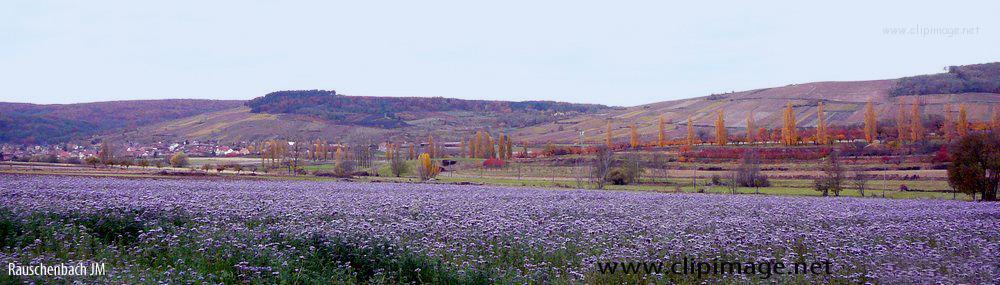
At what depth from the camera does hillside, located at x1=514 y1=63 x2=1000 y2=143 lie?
12950cm

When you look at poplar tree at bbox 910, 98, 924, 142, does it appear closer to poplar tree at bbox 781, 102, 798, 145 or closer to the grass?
poplar tree at bbox 781, 102, 798, 145

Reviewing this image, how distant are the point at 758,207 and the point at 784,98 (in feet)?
544

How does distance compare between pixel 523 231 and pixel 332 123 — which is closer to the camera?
pixel 523 231

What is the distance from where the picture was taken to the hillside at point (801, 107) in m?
130

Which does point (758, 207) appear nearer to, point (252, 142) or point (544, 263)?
point (544, 263)

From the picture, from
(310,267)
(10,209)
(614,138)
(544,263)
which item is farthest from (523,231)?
(614,138)

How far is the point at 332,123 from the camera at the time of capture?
625 ft

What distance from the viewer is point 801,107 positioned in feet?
499

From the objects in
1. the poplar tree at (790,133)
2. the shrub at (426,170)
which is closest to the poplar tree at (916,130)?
the poplar tree at (790,133)

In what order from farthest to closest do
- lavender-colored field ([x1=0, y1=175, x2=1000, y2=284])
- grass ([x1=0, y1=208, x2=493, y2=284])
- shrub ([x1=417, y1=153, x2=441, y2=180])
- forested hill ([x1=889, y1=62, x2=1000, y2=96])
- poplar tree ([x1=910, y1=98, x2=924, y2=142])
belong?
forested hill ([x1=889, y1=62, x2=1000, y2=96]), poplar tree ([x1=910, y1=98, x2=924, y2=142]), shrub ([x1=417, y1=153, x2=441, y2=180]), lavender-colored field ([x1=0, y1=175, x2=1000, y2=284]), grass ([x1=0, y1=208, x2=493, y2=284])

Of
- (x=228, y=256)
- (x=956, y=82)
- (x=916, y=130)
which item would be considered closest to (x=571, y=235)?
(x=228, y=256)

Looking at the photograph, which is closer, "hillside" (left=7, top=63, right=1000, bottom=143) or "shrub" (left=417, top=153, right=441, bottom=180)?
"shrub" (left=417, top=153, right=441, bottom=180)

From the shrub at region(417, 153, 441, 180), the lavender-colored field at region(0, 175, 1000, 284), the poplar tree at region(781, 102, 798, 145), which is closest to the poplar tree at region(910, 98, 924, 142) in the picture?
the poplar tree at region(781, 102, 798, 145)

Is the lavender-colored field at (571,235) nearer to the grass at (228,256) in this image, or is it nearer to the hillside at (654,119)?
the grass at (228,256)
